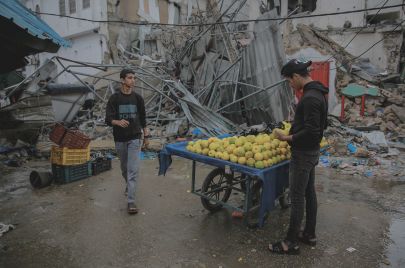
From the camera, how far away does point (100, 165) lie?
6.68 m

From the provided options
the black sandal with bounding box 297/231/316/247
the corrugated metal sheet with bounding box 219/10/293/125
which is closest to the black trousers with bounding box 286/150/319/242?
the black sandal with bounding box 297/231/316/247

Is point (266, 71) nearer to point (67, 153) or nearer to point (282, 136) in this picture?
point (67, 153)

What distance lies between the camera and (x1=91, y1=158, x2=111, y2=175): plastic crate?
652 cm

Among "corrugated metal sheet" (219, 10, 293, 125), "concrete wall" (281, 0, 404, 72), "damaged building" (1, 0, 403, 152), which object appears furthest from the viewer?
"concrete wall" (281, 0, 404, 72)

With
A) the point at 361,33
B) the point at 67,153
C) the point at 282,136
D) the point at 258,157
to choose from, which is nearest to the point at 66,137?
the point at 67,153

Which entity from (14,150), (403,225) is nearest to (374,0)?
(403,225)

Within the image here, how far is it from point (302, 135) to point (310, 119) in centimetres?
→ 17

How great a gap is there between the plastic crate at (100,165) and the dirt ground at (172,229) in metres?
0.45

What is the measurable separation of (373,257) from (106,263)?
2.89 m

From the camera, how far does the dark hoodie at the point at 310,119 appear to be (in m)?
3.13

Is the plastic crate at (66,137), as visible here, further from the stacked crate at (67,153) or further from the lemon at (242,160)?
the lemon at (242,160)

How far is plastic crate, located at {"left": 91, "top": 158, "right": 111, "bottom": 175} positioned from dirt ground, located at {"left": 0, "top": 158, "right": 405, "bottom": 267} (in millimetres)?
451

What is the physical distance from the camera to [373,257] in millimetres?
3535

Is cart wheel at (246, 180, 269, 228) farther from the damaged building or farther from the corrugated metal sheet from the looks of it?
the corrugated metal sheet
